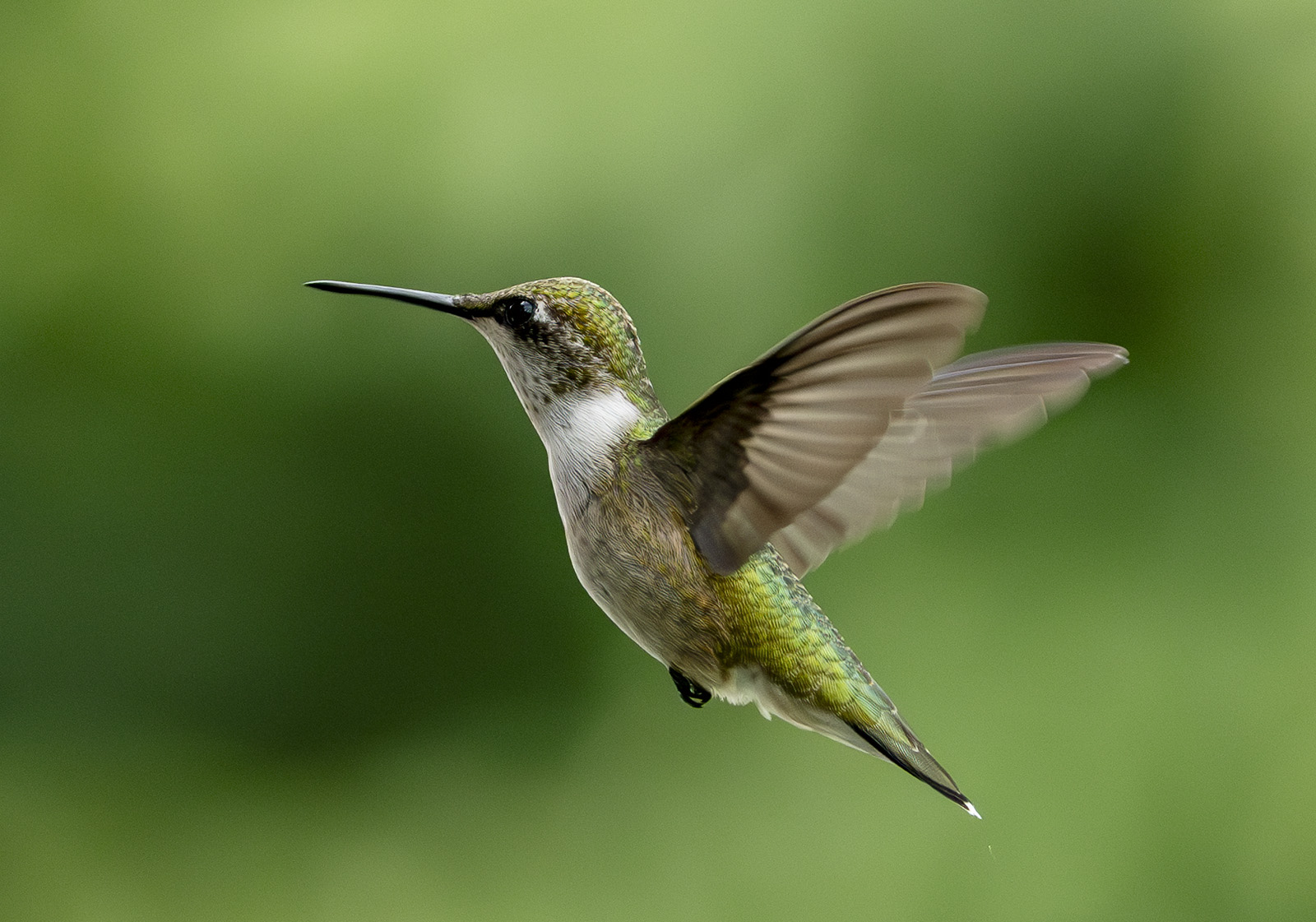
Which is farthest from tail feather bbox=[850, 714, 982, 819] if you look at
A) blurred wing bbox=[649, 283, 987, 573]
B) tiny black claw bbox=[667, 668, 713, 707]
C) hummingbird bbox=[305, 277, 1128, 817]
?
blurred wing bbox=[649, 283, 987, 573]

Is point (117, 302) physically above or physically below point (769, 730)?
above

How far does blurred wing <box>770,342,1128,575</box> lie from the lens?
1.01 m

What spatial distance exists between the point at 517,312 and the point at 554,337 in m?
0.05

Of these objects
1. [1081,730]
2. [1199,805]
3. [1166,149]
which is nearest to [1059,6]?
[1166,149]

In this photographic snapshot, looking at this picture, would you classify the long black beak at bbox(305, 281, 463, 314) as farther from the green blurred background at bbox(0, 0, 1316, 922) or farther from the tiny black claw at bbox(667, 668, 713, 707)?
the green blurred background at bbox(0, 0, 1316, 922)

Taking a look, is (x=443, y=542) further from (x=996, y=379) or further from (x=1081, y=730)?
(x=996, y=379)

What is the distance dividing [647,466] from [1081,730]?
2244 millimetres

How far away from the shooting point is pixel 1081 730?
2.88 meters

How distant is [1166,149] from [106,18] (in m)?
2.52

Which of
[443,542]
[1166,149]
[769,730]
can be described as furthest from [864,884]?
[1166,149]

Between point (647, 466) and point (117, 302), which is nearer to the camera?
point (647, 466)

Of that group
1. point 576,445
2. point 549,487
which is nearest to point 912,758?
point 576,445

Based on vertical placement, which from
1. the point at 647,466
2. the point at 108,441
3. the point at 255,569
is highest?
the point at 647,466

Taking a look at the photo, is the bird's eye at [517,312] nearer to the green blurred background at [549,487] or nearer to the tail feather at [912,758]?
the tail feather at [912,758]
